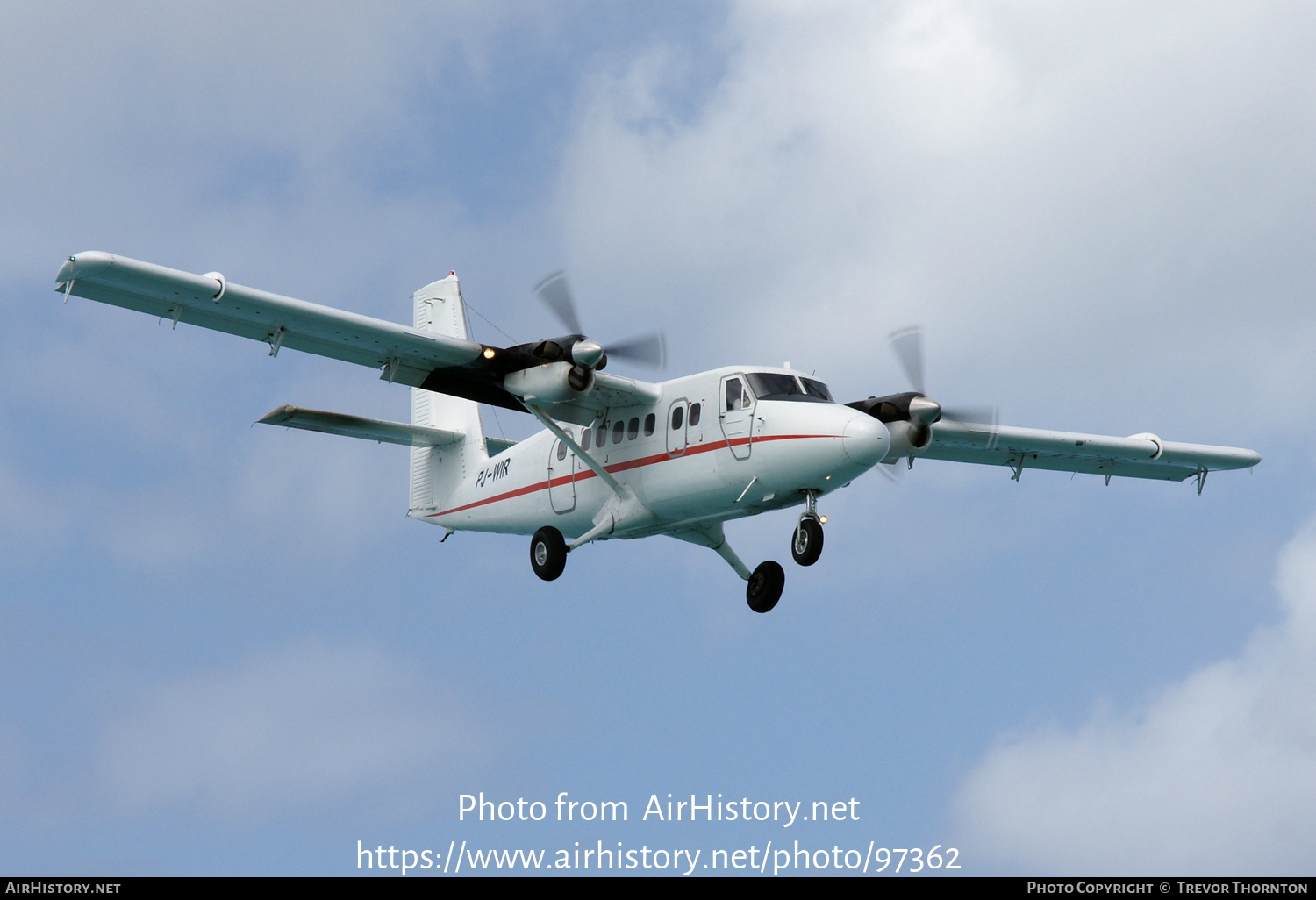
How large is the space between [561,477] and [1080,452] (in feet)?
31.2

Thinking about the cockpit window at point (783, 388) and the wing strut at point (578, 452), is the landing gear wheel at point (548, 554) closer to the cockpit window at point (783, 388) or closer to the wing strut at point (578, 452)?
the wing strut at point (578, 452)

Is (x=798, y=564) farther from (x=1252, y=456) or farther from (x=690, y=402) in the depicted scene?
(x=1252, y=456)

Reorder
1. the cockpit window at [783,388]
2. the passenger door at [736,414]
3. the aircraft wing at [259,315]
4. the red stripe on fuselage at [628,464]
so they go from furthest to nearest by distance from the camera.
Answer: the cockpit window at [783,388], the passenger door at [736,414], the red stripe on fuselage at [628,464], the aircraft wing at [259,315]

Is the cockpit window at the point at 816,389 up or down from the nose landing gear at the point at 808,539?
up

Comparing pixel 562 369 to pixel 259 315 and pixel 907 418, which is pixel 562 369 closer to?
pixel 259 315

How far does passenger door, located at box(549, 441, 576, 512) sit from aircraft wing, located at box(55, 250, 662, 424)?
99 cm

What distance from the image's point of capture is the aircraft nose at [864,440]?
20094 mm

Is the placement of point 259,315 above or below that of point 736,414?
above

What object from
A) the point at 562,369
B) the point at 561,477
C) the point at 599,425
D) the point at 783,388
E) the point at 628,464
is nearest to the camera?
the point at 783,388

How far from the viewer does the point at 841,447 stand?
20.1 m

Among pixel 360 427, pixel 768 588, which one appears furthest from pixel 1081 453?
pixel 360 427

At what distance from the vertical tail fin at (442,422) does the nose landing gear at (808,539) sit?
713 cm

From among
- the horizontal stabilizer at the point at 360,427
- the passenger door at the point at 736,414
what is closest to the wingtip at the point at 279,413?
the horizontal stabilizer at the point at 360,427

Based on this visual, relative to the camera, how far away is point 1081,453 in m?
27.1
